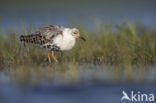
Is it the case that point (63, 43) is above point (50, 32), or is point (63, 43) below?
below

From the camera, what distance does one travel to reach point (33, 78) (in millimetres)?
8305

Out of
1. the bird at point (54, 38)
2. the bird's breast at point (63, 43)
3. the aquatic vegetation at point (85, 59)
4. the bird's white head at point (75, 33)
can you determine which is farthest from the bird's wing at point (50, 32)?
the aquatic vegetation at point (85, 59)

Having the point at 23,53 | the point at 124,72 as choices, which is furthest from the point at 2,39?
the point at 124,72

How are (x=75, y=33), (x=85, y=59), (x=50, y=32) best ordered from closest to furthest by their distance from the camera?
1. (x=50, y=32)
2. (x=75, y=33)
3. (x=85, y=59)

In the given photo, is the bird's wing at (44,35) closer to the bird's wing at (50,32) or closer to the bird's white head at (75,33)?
the bird's wing at (50,32)

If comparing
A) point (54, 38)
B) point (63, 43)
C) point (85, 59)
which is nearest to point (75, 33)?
point (63, 43)

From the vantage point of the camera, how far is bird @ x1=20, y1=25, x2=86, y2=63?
9977mm

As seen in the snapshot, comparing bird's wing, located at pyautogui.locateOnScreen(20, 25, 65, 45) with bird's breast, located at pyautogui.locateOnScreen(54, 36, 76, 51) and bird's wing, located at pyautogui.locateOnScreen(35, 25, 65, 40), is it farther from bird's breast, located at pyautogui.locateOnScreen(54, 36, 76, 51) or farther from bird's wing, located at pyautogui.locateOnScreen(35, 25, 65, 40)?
bird's breast, located at pyautogui.locateOnScreen(54, 36, 76, 51)

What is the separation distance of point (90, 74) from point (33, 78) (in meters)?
1.26

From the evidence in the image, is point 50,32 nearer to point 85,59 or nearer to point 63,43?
point 63,43

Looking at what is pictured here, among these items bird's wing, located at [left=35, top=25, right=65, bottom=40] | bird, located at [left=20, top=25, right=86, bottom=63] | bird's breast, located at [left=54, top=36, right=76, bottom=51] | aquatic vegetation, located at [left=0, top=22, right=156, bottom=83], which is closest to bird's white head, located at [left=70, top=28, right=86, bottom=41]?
bird, located at [left=20, top=25, right=86, bottom=63]

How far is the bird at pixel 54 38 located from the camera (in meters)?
9.98

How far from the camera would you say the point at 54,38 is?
9.97m

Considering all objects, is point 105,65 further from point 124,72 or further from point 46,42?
point 46,42
